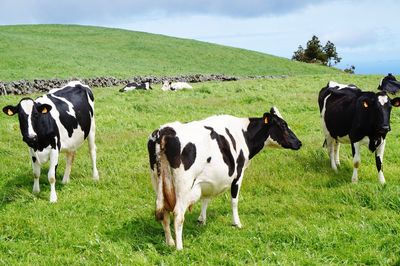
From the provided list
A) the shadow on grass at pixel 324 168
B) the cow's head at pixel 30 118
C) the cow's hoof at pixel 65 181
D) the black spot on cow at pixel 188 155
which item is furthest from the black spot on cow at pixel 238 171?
the cow's hoof at pixel 65 181

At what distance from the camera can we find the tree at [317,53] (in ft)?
256

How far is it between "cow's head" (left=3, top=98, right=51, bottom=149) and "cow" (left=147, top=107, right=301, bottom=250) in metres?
3.28

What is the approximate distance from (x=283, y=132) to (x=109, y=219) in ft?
11.8

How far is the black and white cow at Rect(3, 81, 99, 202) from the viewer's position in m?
9.79

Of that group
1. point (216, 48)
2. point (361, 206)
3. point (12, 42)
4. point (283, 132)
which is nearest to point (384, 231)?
point (361, 206)

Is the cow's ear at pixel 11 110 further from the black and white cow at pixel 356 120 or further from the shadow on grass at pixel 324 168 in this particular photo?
the black and white cow at pixel 356 120

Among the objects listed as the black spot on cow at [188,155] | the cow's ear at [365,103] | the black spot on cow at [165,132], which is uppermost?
the cow's ear at [365,103]

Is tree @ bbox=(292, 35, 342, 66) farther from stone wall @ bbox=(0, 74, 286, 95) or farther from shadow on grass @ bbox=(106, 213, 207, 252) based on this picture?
shadow on grass @ bbox=(106, 213, 207, 252)

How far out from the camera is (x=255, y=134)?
8.91 meters

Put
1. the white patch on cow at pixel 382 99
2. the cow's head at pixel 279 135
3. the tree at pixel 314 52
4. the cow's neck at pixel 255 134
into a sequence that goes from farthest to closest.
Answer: the tree at pixel 314 52, the white patch on cow at pixel 382 99, the cow's head at pixel 279 135, the cow's neck at pixel 255 134

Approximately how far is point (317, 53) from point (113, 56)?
1459 inches

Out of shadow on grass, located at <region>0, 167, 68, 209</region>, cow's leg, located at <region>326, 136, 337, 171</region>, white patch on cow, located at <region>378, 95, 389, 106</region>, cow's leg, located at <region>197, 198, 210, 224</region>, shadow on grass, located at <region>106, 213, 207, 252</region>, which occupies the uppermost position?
white patch on cow, located at <region>378, 95, 389, 106</region>

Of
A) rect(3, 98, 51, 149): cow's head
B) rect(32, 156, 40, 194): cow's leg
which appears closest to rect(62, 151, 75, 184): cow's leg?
rect(32, 156, 40, 194): cow's leg

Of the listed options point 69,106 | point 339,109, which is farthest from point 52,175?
point 339,109
